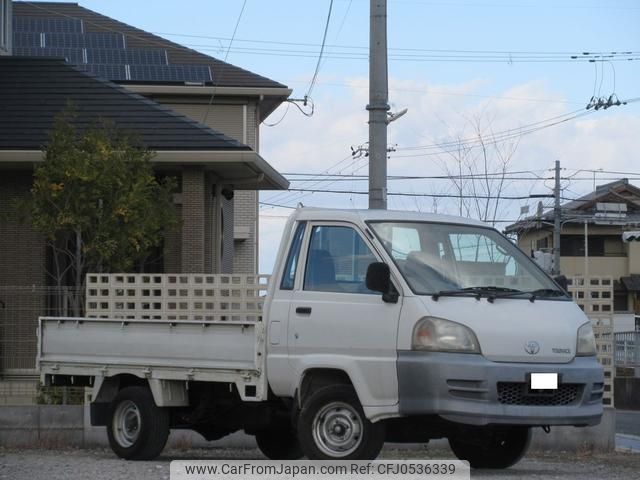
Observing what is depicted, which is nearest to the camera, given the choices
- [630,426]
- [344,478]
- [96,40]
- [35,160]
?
[344,478]

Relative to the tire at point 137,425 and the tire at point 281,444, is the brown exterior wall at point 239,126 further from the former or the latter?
the tire at point 137,425

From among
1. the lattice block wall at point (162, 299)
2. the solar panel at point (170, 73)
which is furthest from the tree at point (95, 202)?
the solar panel at point (170, 73)

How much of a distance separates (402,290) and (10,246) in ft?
43.9

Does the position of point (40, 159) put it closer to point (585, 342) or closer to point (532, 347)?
point (585, 342)

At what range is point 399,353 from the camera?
9.55 metres

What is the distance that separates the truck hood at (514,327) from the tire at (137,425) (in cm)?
333

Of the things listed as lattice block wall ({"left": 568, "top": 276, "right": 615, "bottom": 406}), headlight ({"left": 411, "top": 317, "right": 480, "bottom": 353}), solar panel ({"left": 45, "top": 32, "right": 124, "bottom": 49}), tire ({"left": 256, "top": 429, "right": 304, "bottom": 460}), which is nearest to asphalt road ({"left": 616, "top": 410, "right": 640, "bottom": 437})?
lattice block wall ({"left": 568, "top": 276, "right": 615, "bottom": 406})

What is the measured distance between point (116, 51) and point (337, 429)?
24563 mm

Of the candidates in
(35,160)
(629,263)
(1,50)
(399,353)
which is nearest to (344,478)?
(399,353)

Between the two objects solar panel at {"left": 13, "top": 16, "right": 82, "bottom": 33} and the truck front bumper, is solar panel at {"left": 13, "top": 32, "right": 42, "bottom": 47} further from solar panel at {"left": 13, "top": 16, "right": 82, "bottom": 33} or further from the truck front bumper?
the truck front bumper

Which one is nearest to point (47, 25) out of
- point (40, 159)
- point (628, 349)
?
point (40, 159)

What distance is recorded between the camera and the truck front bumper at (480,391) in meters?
9.30

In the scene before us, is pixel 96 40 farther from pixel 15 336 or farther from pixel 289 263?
pixel 289 263

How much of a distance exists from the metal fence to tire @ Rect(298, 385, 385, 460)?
77.5ft
